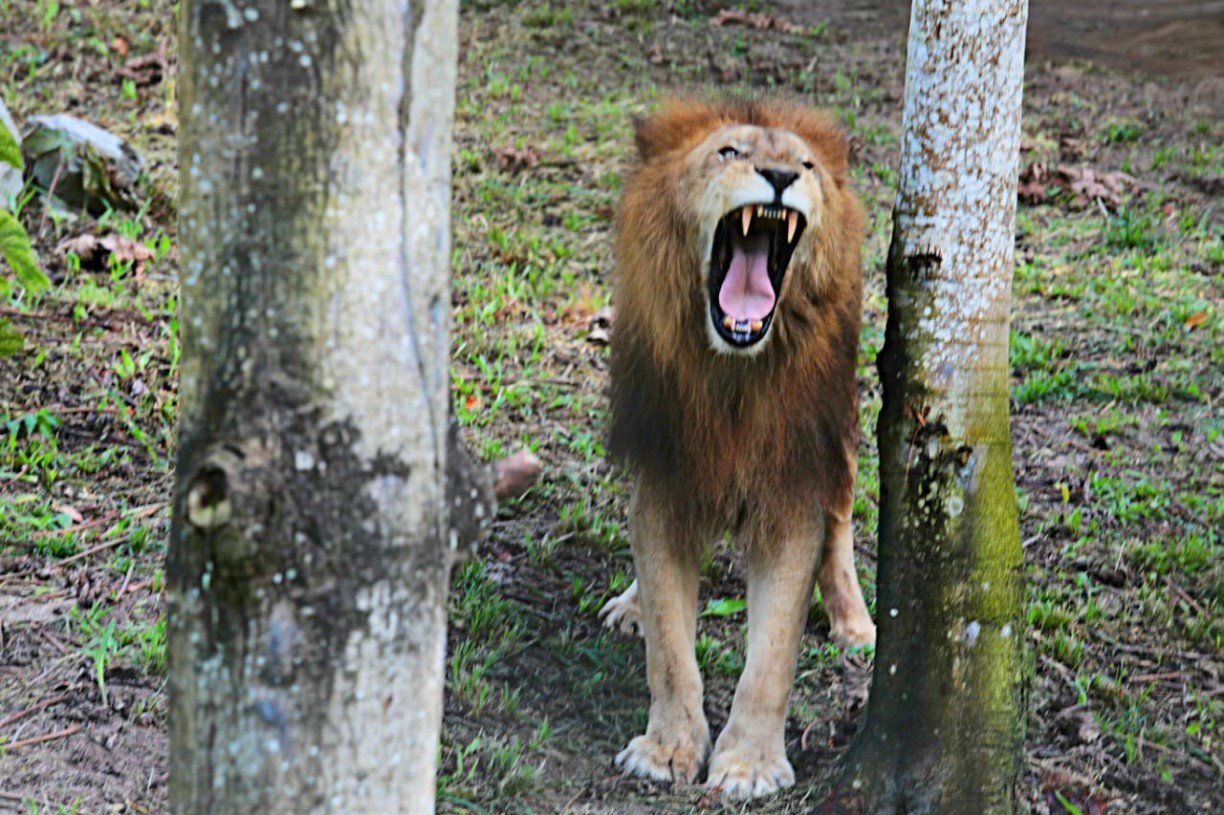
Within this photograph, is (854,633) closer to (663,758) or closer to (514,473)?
(663,758)

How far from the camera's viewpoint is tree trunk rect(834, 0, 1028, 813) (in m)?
2.98

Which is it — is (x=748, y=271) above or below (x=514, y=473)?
above

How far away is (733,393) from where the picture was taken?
12.0ft

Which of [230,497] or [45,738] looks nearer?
[230,497]

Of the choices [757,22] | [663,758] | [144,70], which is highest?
[757,22]

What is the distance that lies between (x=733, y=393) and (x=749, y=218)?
19.4 inches

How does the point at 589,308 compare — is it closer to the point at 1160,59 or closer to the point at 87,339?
the point at 87,339

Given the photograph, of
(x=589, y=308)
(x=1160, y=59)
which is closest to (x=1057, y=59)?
(x=1160, y=59)

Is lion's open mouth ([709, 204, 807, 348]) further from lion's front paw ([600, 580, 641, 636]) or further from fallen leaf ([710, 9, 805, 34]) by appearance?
fallen leaf ([710, 9, 805, 34])

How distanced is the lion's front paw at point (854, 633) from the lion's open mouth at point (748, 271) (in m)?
1.15

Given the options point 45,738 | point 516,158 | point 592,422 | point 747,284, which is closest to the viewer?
point 45,738

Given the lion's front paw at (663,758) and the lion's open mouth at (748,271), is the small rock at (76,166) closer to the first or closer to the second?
the lion's open mouth at (748,271)

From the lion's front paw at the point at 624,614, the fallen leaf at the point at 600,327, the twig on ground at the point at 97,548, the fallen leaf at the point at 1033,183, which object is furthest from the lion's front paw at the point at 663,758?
the fallen leaf at the point at 1033,183

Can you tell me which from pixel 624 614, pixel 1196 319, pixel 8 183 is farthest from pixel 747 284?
pixel 8 183
